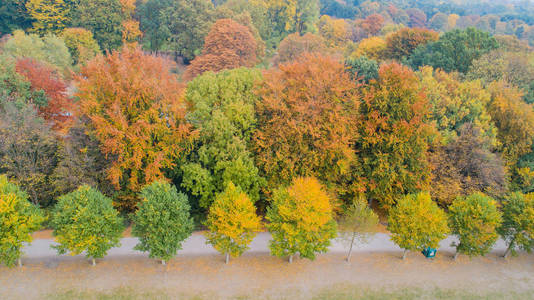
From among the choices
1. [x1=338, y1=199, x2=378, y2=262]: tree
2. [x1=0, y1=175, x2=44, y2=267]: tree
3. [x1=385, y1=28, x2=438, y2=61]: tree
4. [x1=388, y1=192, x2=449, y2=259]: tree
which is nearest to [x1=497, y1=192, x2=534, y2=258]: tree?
[x1=388, y1=192, x2=449, y2=259]: tree

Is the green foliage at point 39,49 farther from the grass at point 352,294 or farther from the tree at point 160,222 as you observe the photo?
the grass at point 352,294

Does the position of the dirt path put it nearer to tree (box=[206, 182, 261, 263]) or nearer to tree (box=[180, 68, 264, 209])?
tree (box=[206, 182, 261, 263])

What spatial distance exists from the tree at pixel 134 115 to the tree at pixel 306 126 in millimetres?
5611

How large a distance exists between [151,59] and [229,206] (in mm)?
11604

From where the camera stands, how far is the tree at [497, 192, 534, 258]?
1988cm

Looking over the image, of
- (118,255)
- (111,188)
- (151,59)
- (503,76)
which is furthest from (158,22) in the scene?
(503,76)

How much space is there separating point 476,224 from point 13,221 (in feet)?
86.7

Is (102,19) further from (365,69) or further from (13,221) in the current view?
(365,69)

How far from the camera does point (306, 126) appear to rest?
2059 centimetres

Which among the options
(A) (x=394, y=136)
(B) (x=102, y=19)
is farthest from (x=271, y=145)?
(B) (x=102, y=19)

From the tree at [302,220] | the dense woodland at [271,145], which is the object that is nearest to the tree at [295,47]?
the dense woodland at [271,145]

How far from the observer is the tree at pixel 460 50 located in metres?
36.6

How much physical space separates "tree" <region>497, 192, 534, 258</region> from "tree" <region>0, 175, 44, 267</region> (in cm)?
2883

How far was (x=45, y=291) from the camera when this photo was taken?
16.9 m
